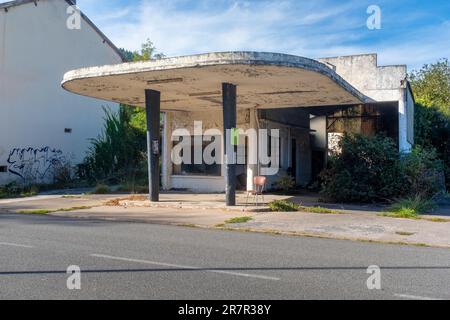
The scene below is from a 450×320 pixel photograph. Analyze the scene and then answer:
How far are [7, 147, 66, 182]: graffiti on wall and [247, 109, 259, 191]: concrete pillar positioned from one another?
11.1 m

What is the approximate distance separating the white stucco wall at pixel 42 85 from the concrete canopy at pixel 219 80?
7.27 metres

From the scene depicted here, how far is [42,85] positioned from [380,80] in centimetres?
1592

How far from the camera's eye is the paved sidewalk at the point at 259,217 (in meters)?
9.80

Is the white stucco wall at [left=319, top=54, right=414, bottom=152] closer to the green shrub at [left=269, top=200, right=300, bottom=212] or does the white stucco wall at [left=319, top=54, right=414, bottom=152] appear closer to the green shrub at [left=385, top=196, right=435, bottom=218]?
the green shrub at [left=385, top=196, right=435, bottom=218]

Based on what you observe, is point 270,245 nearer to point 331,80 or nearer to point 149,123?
point 331,80

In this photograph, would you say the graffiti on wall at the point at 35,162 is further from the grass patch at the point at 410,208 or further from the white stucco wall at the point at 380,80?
the grass patch at the point at 410,208

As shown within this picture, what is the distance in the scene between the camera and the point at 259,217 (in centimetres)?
1198

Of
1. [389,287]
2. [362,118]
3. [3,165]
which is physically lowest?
[389,287]

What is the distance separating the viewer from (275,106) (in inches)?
717

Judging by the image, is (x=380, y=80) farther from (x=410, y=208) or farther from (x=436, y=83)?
(x=436, y=83)

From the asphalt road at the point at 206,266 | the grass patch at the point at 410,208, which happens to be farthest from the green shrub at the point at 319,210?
the asphalt road at the point at 206,266

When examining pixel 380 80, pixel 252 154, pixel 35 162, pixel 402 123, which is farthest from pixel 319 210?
pixel 35 162
